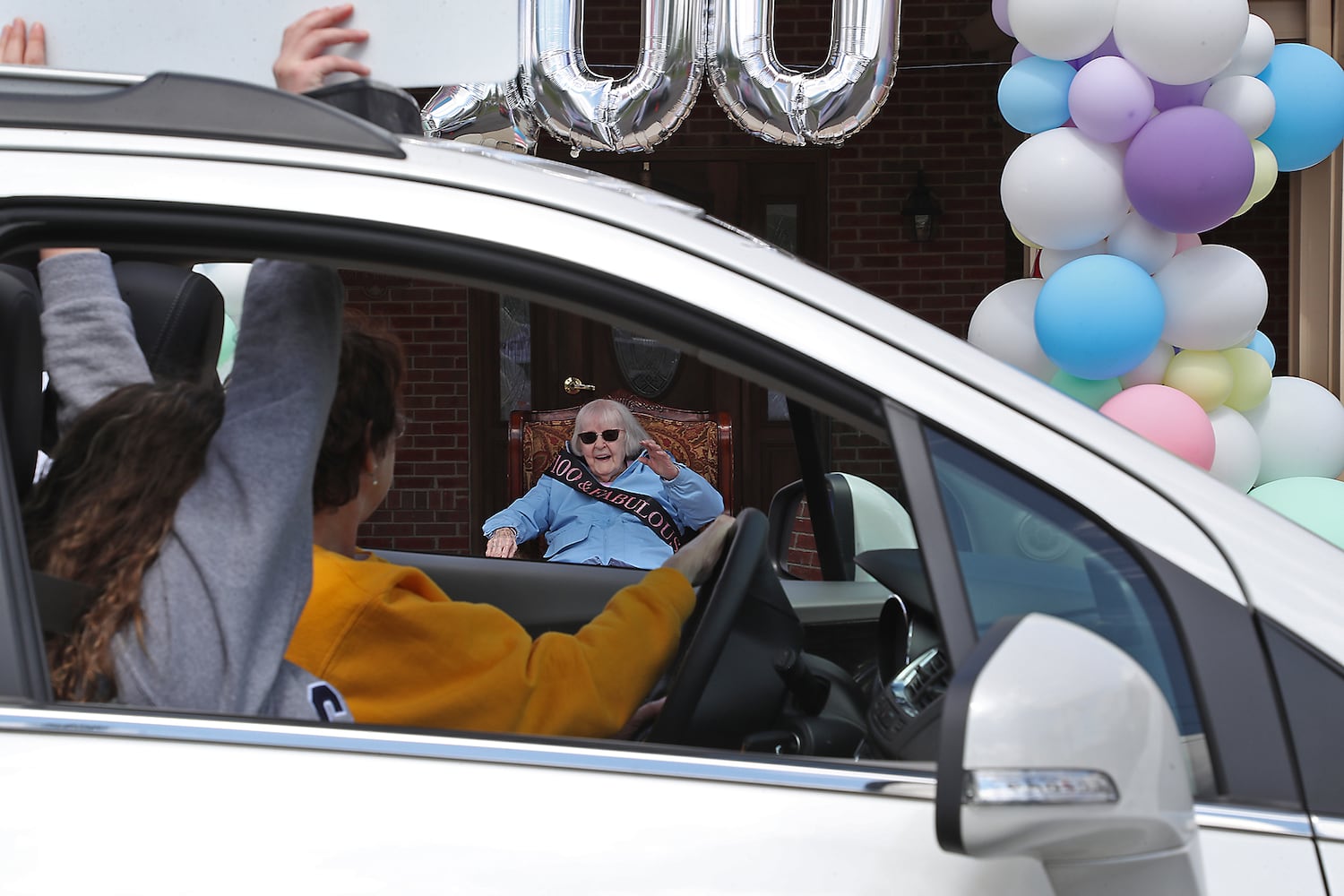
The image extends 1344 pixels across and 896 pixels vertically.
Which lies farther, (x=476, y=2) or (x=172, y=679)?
(x=476, y=2)

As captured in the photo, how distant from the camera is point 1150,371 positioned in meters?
3.54

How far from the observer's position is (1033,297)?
12.3ft

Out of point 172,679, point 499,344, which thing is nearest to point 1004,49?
point 499,344

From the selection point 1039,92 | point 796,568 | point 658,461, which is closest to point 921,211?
point 658,461

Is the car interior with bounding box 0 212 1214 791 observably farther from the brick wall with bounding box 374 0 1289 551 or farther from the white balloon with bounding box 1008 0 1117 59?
the brick wall with bounding box 374 0 1289 551

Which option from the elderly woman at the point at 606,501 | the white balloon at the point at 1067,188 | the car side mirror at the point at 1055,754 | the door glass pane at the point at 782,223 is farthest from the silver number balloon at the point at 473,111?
the door glass pane at the point at 782,223

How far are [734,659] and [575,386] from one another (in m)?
5.56

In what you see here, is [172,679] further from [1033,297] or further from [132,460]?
[1033,297]

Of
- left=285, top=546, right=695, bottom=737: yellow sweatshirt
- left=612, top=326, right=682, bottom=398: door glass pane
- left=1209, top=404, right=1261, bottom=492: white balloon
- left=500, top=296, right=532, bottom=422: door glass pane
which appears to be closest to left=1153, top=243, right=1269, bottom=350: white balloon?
left=1209, top=404, right=1261, bottom=492: white balloon

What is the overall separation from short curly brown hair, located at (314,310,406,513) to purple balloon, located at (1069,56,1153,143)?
2.55m

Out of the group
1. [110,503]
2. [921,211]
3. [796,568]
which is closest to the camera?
[110,503]

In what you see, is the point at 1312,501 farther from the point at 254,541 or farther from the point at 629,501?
the point at 254,541

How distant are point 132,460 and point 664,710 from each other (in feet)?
2.18

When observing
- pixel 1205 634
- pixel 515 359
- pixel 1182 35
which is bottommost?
pixel 1205 634
